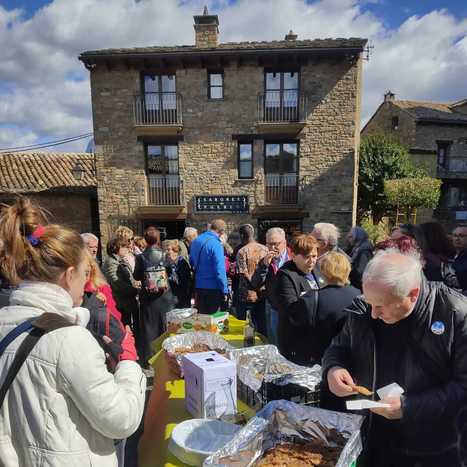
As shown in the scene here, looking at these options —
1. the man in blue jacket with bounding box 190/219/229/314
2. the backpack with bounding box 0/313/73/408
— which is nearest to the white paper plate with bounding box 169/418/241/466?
the backpack with bounding box 0/313/73/408

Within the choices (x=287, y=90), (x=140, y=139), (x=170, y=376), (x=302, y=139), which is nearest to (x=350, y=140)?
(x=302, y=139)

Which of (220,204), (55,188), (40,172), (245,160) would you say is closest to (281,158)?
(245,160)

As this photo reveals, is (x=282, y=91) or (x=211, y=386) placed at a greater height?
(x=282, y=91)

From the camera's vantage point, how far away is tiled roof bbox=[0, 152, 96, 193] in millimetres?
14430

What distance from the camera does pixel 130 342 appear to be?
→ 2445 mm

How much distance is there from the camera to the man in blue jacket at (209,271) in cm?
481

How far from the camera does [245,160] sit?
13.7 metres

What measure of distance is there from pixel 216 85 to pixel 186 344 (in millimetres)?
12610

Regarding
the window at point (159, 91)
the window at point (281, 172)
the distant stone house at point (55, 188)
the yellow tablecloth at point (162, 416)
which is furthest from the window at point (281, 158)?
the yellow tablecloth at point (162, 416)

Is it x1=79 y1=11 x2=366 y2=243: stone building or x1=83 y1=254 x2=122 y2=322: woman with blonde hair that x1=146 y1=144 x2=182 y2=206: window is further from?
x1=83 y1=254 x2=122 y2=322: woman with blonde hair

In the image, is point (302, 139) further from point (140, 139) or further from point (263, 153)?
point (140, 139)

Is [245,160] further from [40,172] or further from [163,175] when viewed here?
[40,172]

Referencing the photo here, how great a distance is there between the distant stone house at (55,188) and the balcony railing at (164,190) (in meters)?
2.73

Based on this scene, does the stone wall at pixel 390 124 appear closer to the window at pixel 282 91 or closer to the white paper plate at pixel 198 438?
the window at pixel 282 91
